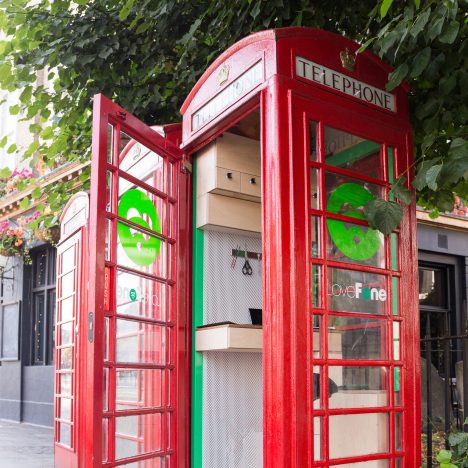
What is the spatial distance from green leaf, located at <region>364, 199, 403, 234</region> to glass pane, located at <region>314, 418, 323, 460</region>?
967mm

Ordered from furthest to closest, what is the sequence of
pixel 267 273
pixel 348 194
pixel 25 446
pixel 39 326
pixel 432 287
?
pixel 39 326
pixel 432 287
pixel 25 446
pixel 348 194
pixel 267 273

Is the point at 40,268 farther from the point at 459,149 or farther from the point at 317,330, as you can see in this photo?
the point at 459,149

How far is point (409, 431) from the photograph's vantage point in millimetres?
3402

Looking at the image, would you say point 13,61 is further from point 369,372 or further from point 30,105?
point 369,372

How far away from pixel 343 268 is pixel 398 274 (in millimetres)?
360

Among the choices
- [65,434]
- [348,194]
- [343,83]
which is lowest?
[65,434]

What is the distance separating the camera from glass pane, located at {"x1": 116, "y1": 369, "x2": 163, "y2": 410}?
3570 millimetres

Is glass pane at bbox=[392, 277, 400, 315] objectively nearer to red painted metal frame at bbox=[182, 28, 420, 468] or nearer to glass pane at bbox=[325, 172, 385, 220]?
red painted metal frame at bbox=[182, 28, 420, 468]

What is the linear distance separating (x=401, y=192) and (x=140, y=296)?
1.54 m

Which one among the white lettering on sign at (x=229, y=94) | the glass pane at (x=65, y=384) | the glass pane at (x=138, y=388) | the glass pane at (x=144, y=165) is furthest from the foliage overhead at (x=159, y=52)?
the glass pane at (x=65, y=384)

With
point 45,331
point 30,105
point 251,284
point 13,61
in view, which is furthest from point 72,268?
point 45,331

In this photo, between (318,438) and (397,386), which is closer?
(318,438)

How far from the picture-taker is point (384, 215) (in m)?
3.33

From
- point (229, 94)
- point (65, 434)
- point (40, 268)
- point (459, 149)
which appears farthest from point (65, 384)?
point (40, 268)
